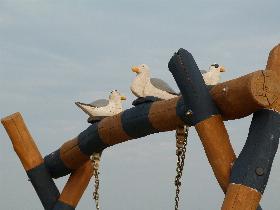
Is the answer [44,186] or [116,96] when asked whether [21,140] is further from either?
[116,96]

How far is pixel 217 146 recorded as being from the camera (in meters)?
3.68

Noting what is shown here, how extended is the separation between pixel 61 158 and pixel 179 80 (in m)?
2.40

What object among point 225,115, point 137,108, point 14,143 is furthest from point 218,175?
point 14,143

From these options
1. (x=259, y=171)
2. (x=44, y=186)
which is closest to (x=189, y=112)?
(x=259, y=171)

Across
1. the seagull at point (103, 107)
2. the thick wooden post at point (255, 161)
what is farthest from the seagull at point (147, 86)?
the thick wooden post at point (255, 161)

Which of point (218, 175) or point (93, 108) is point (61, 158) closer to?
point (93, 108)

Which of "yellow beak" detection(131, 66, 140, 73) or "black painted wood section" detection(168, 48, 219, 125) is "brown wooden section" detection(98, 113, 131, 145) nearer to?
"yellow beak" detection(131, 66, 140, 73)

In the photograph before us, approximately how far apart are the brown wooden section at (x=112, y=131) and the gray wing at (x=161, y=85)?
46 cm

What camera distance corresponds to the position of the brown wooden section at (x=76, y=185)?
5715 mm

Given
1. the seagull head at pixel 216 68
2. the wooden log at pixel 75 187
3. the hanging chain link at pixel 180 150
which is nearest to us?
the hanging chain link at pixel 180 150

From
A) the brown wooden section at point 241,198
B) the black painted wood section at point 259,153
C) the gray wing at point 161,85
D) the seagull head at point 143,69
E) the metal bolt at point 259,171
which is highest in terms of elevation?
the seagull head at point 143,69

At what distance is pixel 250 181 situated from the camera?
3.38m

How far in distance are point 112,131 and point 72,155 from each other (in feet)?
2.62

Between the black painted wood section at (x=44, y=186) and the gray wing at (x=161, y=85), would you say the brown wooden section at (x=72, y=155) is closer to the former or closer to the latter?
the black painted wood section at (x=44, y=186)
